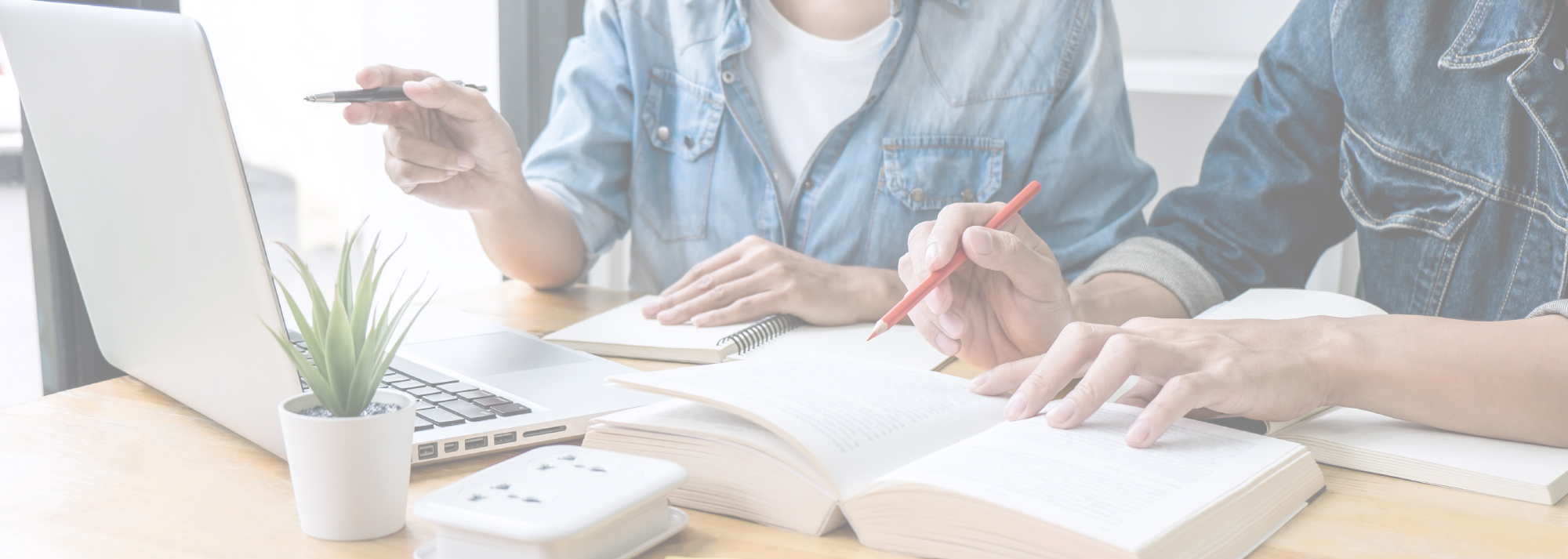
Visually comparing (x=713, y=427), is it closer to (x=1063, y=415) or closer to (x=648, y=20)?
(x=1063, y=415)

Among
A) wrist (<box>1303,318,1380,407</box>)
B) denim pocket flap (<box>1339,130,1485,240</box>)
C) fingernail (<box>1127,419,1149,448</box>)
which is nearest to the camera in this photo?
fingernail (<box>1127,419,1149,448</box>)

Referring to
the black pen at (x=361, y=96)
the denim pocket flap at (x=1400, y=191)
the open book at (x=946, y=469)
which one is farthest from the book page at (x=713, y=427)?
the denim pocket flap at (x=1400, y=191)

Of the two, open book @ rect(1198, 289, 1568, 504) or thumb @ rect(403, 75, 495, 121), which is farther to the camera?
thumb @ rect(403, 75, 495, 121)

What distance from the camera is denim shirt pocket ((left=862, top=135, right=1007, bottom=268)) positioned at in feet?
4.25

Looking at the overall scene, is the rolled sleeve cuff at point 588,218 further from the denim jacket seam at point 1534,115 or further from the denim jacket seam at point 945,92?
the denim jacket seam at point 1534,115

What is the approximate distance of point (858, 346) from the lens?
3.27 feet

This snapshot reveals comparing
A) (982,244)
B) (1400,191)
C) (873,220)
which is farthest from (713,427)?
(1400,191)

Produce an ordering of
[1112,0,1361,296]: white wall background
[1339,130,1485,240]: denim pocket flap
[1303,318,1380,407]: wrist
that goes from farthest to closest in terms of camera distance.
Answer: [1112,0,1361,296]: white wall background < [1339,130,1485,240]: denim pocket flap < [1303,318,1380,407]: wrist

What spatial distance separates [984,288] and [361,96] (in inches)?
21.5

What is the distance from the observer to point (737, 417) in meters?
0.64

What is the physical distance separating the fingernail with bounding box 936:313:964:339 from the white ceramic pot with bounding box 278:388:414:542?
1.49 ft

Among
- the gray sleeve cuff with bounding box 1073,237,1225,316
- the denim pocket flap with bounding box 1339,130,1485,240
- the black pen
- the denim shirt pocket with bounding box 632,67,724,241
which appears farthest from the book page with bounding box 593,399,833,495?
the denim pocket flap with bounding box 1339,130,1485,240

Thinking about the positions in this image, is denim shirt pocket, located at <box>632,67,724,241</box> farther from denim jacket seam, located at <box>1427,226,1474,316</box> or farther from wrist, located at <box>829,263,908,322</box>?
denim jacket seam, located at <box>1427,226,1474,316</box>

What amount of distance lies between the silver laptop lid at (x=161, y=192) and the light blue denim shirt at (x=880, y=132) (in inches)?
24.5
